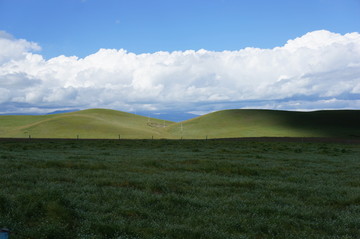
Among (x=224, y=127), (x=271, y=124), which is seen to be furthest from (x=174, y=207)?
(x=271, y=124)

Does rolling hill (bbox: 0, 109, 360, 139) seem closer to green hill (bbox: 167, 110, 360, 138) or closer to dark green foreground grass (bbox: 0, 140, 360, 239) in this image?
green hill (bbox: 167, 110, 360, 138)

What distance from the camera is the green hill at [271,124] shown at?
135125 mm

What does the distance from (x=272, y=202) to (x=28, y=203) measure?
1018 centimetres

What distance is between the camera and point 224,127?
159000 millimetres

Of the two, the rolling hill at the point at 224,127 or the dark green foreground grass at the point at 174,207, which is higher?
the rolling hill at the point at 224,127

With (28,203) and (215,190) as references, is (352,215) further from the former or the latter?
(28,203)

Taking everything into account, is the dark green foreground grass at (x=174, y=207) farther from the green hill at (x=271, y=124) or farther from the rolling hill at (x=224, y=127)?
the green hill at (x=271, y=124)

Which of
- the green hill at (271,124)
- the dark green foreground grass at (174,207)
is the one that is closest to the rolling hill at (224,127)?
the green hill at (271,124)

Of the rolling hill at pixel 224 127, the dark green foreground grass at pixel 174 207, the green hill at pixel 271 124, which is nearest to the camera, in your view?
the dark green foreground grass at pixel 174 207

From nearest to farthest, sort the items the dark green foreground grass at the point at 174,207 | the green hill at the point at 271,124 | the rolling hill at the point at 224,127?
the dark green foreground grass at the point at 174,207, the rolling hill at the point at 224,127, the green hill at the point at 271,124

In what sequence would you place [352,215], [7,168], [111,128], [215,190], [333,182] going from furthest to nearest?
[111,128] → [7,168] → [333,182] → [215,190] → [352,215]

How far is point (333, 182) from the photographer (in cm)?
1975

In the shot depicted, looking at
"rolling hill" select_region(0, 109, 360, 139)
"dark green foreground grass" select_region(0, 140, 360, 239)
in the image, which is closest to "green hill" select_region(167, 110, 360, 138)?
"rolling hill" select_region(0, 109, 360, 139)

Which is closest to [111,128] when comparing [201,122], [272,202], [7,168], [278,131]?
[201,122]
